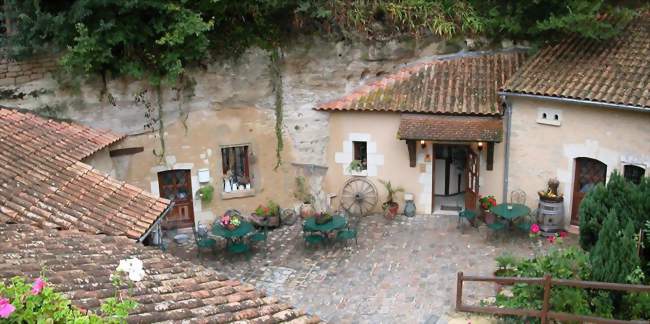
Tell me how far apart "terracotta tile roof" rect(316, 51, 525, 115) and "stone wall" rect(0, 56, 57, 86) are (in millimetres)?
5796

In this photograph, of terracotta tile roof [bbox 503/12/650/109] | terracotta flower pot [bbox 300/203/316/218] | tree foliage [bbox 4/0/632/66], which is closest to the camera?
tree foliage [bbox 4/0/632/66]

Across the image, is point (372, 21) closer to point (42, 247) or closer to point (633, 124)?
point (633, 124)

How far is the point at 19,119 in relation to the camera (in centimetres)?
1239

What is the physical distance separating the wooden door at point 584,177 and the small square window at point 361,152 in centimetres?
460

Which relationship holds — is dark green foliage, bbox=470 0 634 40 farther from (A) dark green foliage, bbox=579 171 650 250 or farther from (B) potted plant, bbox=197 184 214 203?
(B) potted plant, bbox=197 184 214 203

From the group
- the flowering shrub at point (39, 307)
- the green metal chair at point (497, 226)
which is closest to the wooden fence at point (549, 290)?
the green metal chair at point (497, 226)

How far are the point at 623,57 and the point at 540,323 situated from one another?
252 inches

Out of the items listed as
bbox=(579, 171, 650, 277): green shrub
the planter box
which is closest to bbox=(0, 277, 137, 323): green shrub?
bbox=(579, 171, 650, 277): green shrub

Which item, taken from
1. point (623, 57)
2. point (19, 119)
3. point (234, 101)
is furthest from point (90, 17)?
point (623, 57)

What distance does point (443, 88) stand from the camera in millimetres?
15430

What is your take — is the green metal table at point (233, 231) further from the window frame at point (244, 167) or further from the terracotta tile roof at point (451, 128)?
the terracotta tile roof at point (451, 128)

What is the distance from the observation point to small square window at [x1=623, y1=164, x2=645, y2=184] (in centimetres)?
1371

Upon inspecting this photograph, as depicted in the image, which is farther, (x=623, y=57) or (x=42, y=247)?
(x=623, y=57)

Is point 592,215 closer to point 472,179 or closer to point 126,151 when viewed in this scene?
point 472,179
